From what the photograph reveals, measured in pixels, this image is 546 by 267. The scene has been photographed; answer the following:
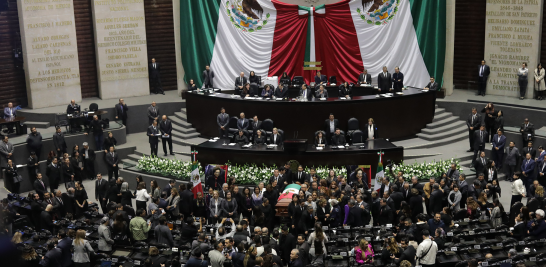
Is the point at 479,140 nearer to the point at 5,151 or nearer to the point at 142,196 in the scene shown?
the point at 142,196

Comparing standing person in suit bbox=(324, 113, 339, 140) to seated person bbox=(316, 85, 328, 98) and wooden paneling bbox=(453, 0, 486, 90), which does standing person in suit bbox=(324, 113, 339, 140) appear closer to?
seated person bbox=(316, 85, 328, 98)

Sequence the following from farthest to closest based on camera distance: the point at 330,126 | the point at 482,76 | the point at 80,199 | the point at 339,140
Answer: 1. the point at 482,76
2. the point at 330,126
3. the point at 339,140
4. the point at 80,199

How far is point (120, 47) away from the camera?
2766cm

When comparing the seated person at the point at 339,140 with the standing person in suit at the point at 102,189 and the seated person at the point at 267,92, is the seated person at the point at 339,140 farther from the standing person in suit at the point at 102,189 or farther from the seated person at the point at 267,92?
the standing person in suit at the point at 102,189

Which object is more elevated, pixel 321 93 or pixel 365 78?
pixel 365 78

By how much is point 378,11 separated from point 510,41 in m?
5.81

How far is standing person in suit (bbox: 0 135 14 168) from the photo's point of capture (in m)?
20.4

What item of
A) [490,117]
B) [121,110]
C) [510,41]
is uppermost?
[510,41]

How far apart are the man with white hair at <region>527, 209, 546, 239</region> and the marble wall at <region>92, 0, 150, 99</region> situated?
19827 millimetres

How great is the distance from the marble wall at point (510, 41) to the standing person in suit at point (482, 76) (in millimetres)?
465

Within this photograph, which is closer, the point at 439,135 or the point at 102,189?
the point at 102,189

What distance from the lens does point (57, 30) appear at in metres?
26.0

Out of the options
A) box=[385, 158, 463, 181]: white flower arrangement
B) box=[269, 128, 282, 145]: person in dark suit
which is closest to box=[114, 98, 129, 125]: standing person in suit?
box=[269, 128, 282, 145]: person in dark suit

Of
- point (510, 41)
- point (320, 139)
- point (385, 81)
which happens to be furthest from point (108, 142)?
point (510, 41)
